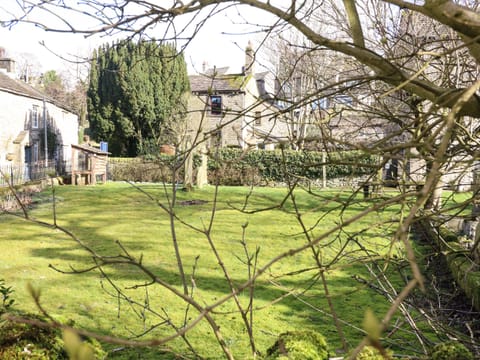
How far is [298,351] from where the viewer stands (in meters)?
2.88

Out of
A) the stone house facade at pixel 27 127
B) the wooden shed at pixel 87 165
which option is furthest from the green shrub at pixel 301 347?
the wooden shed at pixel 87 165

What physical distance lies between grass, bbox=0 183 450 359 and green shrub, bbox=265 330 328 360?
217 mm

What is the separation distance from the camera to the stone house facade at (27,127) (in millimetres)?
23480

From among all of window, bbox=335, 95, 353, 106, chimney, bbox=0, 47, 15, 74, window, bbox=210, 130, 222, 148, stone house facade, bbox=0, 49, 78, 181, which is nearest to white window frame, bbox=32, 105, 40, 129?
stone house facade, bbox=0, 49, 78, 181

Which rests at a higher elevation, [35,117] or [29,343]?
[35,117]

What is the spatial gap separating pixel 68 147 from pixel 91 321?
2794cm

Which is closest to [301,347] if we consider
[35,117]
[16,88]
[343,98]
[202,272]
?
[343,98]

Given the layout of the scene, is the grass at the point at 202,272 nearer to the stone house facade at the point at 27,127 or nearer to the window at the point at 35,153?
the stone house facade at the point at 27,127

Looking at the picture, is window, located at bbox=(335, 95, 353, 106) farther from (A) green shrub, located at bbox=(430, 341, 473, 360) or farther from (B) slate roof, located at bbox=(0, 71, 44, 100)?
(B) slate roof, located at bbox=(0, 71, 44, 100)

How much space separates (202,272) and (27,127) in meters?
21.7

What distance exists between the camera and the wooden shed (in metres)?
25.3

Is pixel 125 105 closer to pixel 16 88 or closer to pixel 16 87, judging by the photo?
pixel 16 87

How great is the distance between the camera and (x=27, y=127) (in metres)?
25.7

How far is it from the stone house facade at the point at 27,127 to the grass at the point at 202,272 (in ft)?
34.4
